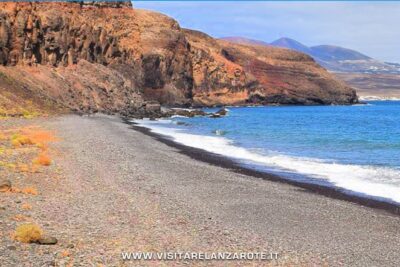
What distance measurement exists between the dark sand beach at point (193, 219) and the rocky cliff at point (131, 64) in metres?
48.0

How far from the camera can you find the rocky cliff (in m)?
72.2

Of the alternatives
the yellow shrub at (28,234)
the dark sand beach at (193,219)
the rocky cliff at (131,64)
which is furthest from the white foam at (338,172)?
the rocky cliff at (131,64)

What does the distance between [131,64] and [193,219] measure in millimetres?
99998

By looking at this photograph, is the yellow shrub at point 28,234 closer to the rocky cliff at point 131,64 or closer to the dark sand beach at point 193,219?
the dark sand beach at point 193,219

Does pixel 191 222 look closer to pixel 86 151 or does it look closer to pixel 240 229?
pixel 240 229

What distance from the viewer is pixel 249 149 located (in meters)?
35.1

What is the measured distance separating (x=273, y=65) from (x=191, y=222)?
177 metres

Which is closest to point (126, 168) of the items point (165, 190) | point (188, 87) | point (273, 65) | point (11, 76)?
point (165, 190)

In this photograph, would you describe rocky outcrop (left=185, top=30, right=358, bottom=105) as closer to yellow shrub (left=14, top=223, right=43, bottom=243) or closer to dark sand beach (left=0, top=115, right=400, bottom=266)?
dark sand beach (left=0, top=115, right=400, bottom=266)

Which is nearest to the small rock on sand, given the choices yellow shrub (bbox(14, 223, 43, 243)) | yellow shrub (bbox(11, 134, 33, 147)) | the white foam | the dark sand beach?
the dark sand beach

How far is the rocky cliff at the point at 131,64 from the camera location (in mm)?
72250

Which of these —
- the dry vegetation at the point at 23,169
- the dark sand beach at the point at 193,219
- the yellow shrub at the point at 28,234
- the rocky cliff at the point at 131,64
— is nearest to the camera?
the yellow shrub at the point at 28,234

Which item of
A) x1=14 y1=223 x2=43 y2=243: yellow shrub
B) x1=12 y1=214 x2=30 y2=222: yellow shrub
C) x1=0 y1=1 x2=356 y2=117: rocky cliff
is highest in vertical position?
x1=0 y1=1 x2=356 y2=117: rocky cliff

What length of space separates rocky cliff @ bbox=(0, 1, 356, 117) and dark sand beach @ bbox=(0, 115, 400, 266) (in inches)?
1889
